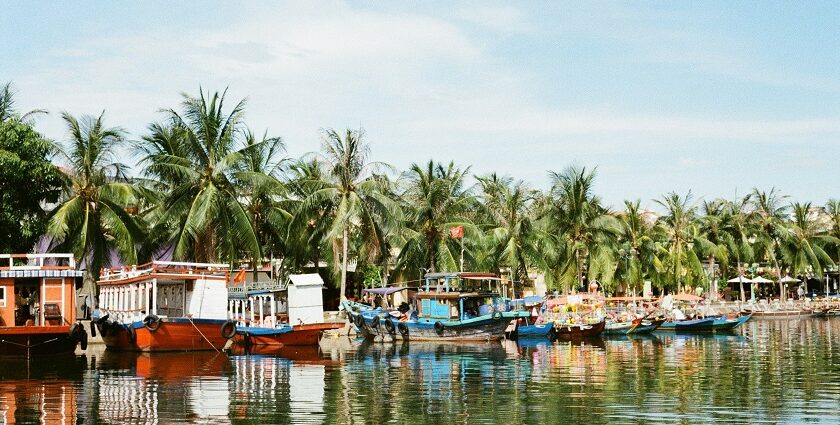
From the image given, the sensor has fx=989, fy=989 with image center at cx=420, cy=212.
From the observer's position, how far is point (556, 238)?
53.1 meters

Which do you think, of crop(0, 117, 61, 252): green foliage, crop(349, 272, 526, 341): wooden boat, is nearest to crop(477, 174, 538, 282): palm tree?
crop(349, 272, 526, 341): wooden boat

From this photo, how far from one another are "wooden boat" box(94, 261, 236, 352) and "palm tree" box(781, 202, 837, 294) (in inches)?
1926

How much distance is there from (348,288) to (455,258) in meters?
15.0

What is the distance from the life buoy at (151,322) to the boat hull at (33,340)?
296 centimetres

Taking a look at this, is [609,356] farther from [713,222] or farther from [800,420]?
[713,222]

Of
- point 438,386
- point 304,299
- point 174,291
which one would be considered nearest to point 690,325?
point 304,299

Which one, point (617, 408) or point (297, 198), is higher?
point (297, 198)

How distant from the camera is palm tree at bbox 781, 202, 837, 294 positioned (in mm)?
71250

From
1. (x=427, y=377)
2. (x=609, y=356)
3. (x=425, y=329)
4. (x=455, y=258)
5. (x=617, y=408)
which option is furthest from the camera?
(x=455, y=258)

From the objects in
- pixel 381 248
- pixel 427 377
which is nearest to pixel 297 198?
pixel 381 248

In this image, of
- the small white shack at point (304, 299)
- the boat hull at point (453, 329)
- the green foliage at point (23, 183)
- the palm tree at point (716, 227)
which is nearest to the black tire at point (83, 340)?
the green foliage at point (23, 183)

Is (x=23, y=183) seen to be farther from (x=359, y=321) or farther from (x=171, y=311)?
(x=359, y=321)

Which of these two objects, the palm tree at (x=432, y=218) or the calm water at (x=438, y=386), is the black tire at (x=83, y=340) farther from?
the palm tree at (x=432, y=218)

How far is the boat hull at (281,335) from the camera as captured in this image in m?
37.2
